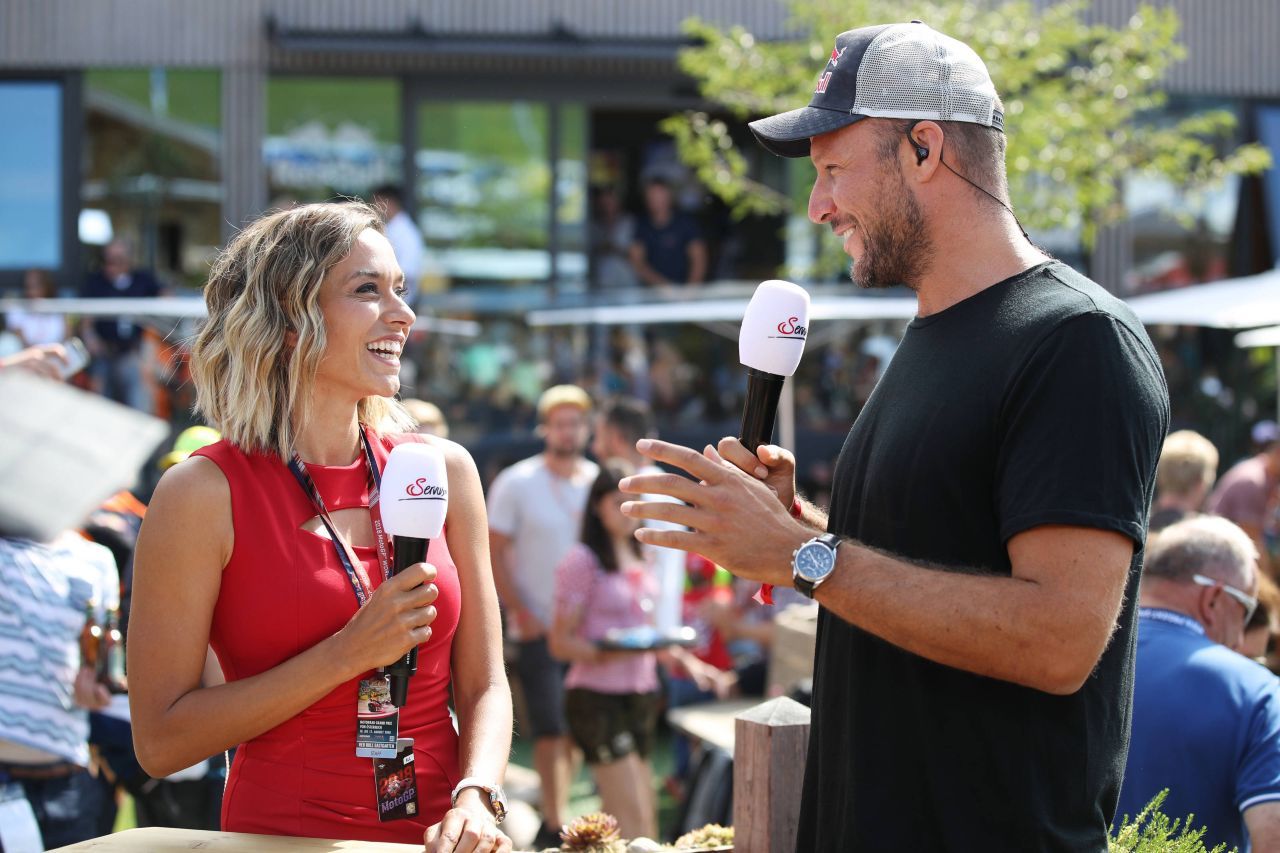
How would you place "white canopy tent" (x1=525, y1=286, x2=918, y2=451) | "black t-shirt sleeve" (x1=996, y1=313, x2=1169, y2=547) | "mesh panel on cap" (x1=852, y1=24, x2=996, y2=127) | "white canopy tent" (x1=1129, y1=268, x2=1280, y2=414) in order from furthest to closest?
"white canopy tent" (x1=525, y1=286, x2=918, y2=451)
"white canopy tent" (x1=1129, y1=268, x2=1280, y2=414)
"mesh panel on cap" (x1=852, y1=24, x2=996, y2=127)
"black t-shirt sleeve" (x1=996, y1=313, x2=1169, y2=547)

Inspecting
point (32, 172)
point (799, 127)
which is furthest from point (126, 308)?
point (799, 127)

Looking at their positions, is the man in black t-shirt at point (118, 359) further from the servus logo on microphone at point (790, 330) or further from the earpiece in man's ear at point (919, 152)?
the earpiece in man's ear at point (919, 152)

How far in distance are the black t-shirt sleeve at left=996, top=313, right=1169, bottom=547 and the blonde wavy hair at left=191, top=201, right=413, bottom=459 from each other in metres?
1.43

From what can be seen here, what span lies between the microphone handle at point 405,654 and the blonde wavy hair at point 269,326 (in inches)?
16.0

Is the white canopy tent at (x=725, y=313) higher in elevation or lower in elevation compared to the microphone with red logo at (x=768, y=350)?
lower

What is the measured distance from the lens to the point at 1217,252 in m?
15.6

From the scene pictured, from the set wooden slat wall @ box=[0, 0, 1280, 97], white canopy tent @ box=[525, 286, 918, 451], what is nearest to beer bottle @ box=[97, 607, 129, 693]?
white canopy tent @ box=[525, 286, 918, 451]

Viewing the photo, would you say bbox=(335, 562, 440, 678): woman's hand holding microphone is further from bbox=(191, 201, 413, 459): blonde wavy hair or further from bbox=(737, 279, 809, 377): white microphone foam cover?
bbox=(737, 279, 809, 377): white microphone foam cover

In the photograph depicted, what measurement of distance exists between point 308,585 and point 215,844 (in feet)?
1.65

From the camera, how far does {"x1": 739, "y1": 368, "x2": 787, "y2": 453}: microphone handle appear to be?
8.03 ft

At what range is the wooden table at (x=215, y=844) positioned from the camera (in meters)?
2.31

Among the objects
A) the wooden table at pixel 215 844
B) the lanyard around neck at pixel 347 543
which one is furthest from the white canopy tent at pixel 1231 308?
the wooden table at pixel 215 844

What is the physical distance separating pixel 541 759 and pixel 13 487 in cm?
444

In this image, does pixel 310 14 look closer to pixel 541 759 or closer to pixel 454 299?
pixel 454 299
